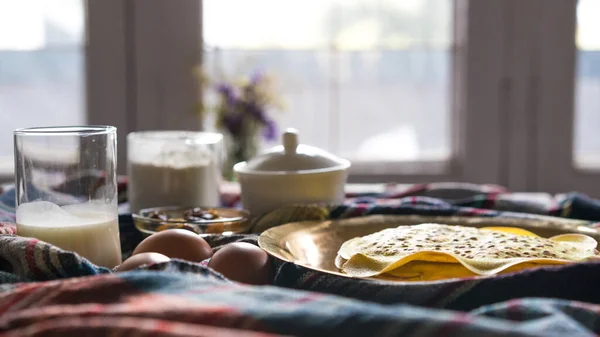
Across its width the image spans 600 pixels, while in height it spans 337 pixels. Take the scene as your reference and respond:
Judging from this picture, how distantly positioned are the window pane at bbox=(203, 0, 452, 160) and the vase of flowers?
184 millimetres

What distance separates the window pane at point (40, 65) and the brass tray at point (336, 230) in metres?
1.37

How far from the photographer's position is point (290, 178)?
0.92 meters

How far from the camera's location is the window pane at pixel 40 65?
2.03 meters

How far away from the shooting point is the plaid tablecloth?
416mm

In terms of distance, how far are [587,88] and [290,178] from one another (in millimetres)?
1485

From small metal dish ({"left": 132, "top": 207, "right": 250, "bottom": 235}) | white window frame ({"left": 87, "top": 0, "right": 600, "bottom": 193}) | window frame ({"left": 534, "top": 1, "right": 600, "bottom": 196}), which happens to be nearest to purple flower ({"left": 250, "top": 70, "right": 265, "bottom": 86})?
white window frame ({"left": 87, "top": 0, "right": 600, "bottom": 193})

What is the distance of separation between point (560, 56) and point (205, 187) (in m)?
1.41

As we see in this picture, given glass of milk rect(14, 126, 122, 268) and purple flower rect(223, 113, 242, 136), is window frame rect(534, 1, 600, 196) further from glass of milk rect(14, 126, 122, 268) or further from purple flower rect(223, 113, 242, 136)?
glass of milk rect(14, 126, 122, 268)

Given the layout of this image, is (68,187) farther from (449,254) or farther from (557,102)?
(557,102)

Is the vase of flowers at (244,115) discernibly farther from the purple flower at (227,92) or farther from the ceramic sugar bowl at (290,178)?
the ceramic sugar bowl at (290,178)

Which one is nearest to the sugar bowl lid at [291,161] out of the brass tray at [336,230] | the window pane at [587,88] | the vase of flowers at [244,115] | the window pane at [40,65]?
the brass tray at [336,230]

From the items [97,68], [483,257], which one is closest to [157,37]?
[97,68]

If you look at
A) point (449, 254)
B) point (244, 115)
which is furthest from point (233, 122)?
point (449, 254)

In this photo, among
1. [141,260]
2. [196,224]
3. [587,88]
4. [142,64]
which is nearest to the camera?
[141,260]
